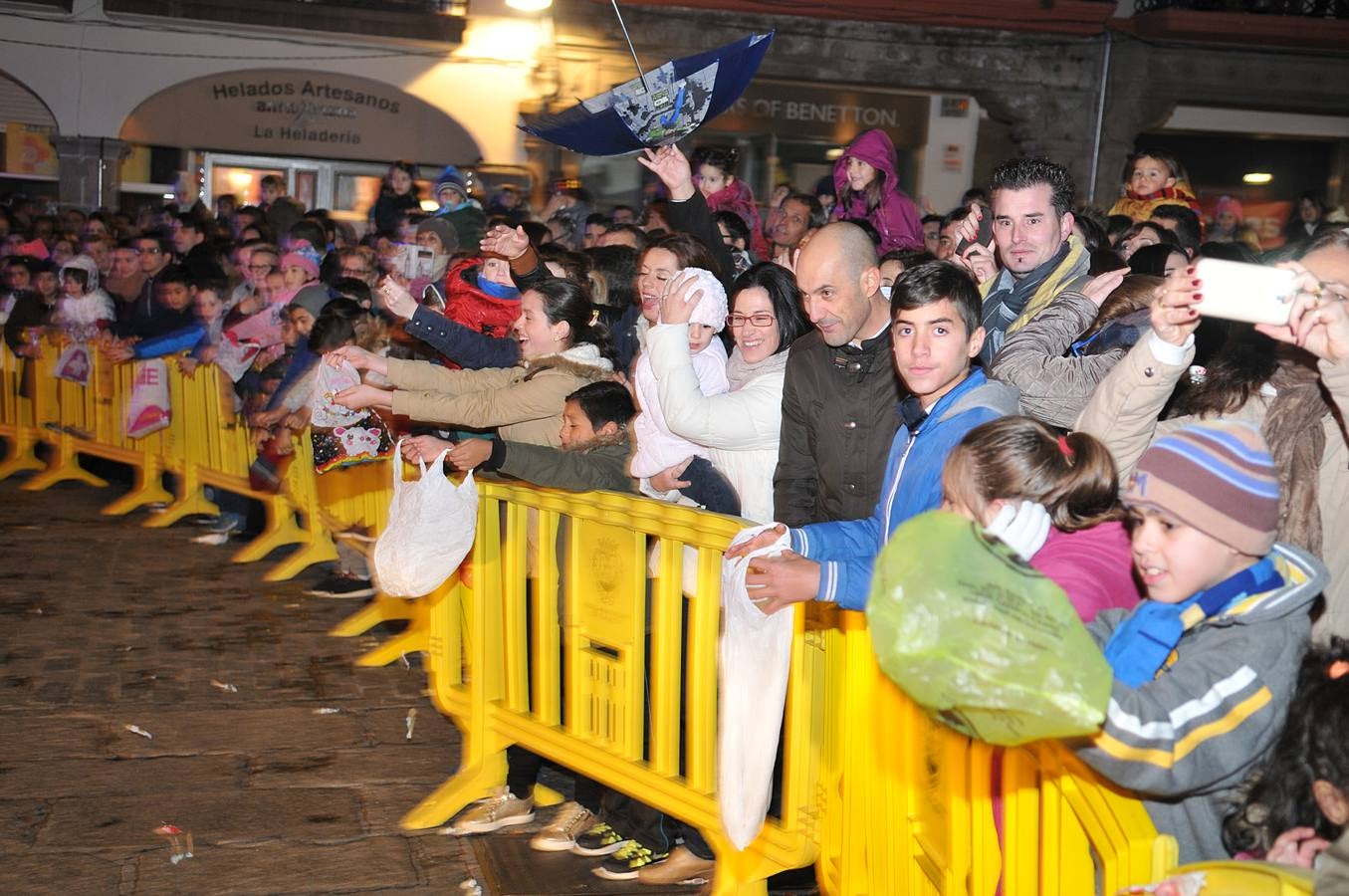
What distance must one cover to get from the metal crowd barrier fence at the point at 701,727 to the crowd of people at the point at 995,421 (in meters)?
0.20

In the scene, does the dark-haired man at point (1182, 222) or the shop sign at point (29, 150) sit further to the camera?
the shop sign at point (29, 150)

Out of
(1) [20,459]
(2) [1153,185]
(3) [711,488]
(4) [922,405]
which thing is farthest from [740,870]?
(1) [20,459]

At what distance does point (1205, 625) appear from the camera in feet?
8.59

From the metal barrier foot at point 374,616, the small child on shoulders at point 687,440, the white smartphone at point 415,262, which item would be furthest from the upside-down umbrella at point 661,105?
the white smartphone at point 415,262

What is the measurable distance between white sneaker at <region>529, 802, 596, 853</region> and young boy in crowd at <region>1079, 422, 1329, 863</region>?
9.54 ft

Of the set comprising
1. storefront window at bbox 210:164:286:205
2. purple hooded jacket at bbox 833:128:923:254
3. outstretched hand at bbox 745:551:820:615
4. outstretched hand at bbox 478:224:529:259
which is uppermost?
storefront window at bbox 210:164:286:205

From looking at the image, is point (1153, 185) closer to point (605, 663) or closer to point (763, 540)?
point (605, 663)

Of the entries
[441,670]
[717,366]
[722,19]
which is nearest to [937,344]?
[717,366]

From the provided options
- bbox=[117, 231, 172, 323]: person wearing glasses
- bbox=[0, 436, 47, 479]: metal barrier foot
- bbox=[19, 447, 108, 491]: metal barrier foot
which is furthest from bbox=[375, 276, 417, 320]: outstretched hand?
bbox=[0, 436, 47, 479]: metal barrier foot

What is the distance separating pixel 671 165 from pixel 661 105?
58cm

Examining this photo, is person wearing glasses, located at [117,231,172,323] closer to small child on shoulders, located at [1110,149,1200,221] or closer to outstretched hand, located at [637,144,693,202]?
outstretched hand, located at [637,144,693,202]

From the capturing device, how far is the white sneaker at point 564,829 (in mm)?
5074

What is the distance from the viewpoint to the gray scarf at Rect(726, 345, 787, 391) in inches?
185

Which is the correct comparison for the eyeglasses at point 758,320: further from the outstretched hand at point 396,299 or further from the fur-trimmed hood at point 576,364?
the outstretched hand at point 396,299
